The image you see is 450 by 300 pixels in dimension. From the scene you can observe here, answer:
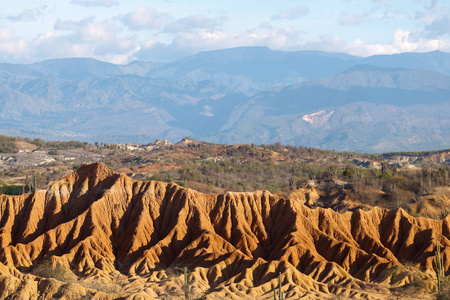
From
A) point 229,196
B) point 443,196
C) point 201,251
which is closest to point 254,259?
point 201,251

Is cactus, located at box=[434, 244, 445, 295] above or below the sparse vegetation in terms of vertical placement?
below

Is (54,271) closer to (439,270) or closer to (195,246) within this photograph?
(195,246)

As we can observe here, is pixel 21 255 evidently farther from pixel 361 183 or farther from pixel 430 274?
pixel 361 183

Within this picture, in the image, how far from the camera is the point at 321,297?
296 ft

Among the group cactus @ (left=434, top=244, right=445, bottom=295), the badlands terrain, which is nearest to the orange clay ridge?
the badlands terrain

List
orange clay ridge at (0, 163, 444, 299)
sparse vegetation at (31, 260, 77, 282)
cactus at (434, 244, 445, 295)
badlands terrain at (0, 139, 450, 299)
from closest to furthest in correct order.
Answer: cactus at (434, 244, 445, 295) → badlands terrain at (0, 139, 450, 299) → orange clay ridge at (0, 163, 444, 299) → sparse vegetation at (31, 260, 77, 282)

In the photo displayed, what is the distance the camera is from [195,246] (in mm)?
104375

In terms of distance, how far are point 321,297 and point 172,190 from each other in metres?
35.1

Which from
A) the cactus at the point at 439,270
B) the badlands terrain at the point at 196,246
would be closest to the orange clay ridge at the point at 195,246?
the badlands terrain at the point at 196,246

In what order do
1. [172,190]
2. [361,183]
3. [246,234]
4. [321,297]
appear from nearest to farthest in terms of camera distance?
[321,297] < [246,234] < [172,190] < [361,183]

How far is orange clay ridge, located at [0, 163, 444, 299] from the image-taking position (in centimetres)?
9206

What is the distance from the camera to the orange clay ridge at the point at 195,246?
3625 inches

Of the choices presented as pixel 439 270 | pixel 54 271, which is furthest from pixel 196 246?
pixel 439 270

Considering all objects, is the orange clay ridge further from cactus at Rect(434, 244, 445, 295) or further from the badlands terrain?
cactus at Rect(434, 244, 445, 295)
